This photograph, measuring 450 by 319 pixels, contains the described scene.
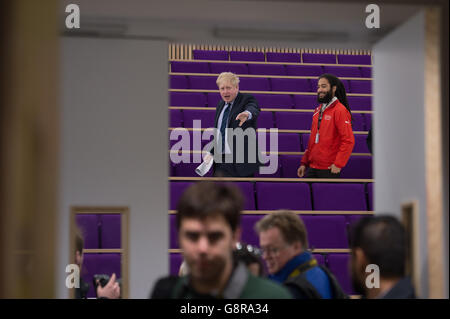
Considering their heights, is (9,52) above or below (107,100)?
below

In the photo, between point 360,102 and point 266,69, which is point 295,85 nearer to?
point 266,69

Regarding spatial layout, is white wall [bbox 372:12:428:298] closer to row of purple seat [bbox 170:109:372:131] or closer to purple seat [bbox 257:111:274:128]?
row of purple seat [bbox 170:109:372:131]

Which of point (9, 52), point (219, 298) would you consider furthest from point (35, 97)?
point (219, 298)

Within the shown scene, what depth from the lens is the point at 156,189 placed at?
1496mm

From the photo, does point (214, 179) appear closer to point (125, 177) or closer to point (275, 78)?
point (125, 177)

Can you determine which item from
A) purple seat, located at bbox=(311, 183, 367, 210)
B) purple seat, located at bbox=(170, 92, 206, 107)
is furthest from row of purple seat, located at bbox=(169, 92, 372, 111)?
purple seat, located at bbox=(311, 183, 367, 210)

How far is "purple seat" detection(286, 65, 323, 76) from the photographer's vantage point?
5.56 ft

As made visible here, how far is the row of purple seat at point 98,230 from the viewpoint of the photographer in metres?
1.46

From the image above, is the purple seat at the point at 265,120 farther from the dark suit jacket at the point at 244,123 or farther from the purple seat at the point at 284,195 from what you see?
the purple seat at the point at 284,195

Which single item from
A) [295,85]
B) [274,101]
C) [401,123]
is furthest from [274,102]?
[401,123]

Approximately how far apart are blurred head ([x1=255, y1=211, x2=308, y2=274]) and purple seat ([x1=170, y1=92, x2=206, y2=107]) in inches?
14.5

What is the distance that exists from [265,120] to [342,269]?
44 cm

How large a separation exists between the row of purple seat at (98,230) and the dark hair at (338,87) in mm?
670

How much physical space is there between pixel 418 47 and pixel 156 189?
2.34 ft
